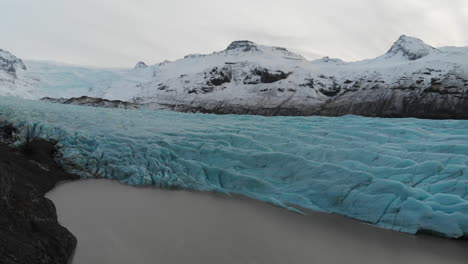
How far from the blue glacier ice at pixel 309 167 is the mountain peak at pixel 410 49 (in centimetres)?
7939

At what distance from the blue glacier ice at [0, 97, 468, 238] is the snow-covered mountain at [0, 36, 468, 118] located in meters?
36.7

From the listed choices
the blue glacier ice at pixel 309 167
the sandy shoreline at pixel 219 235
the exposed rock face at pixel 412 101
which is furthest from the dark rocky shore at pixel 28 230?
the exposed rock face at pixel 412 101

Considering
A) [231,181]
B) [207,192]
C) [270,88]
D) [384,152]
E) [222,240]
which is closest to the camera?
[222,240]

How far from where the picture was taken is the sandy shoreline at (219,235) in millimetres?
3711

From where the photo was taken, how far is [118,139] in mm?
8859

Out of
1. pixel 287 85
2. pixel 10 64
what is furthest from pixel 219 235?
pixel 10 64

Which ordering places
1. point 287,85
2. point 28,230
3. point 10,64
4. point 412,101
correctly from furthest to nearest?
point 10,64 → point 287,85 → point 412,101 → point 28,230

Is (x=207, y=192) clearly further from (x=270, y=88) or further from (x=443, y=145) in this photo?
(x=270, y=88)

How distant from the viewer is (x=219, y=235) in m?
Answer: 4.29

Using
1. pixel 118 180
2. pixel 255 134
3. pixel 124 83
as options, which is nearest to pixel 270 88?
pixel 124 83

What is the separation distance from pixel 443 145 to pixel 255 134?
16.7 feet

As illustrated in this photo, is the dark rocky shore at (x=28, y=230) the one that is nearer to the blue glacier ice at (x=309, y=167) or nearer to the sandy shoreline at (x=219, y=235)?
the sandy shoreline at (x=219, y=235)

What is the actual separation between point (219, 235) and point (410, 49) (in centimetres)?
9034

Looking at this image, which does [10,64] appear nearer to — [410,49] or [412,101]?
[412,101]
